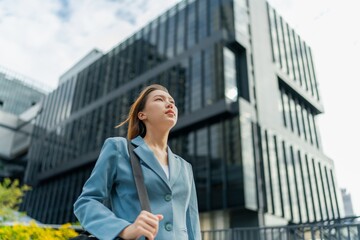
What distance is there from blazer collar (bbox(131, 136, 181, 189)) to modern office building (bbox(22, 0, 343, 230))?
799 inches

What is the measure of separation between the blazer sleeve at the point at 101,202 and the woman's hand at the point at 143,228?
1.5 inches

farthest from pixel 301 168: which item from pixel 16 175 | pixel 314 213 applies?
pixel 16 175

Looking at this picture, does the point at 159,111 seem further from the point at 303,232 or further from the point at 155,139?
the point at 303,232

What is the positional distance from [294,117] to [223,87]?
469 inches

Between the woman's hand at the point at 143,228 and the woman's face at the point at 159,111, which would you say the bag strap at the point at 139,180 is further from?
the woman's face at the point at 159,111

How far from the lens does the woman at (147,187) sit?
1.43 metres

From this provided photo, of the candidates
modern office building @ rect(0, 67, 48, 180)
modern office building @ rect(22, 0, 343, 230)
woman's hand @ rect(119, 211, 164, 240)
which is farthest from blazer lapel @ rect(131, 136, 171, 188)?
modern office building @ rect(0, 67, 48, 180)

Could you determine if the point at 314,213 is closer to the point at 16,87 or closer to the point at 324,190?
the point at 324,190

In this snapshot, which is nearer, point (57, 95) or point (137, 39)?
point (137, 39)

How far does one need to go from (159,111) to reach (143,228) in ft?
2.58

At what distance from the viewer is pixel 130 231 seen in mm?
1381

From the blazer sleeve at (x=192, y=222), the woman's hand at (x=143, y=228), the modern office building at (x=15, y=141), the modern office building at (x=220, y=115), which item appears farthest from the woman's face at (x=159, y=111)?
the modern office building at (x=15, y=141)

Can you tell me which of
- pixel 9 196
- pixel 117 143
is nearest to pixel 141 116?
pixel 117 143

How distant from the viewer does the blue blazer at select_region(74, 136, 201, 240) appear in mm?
1500
